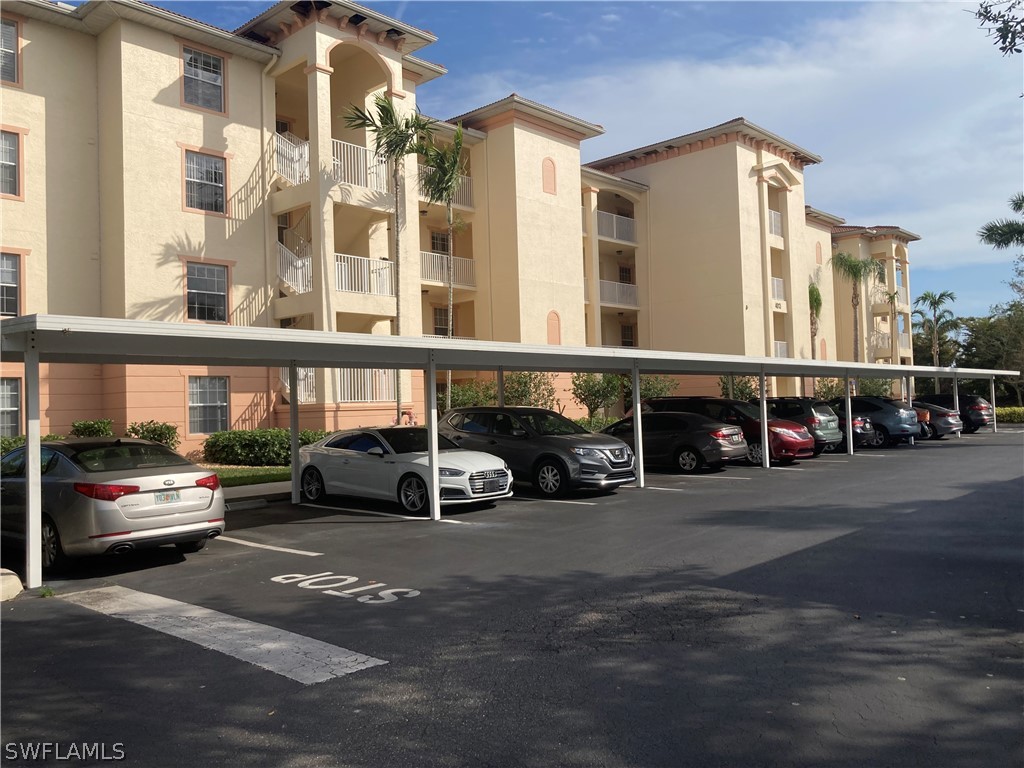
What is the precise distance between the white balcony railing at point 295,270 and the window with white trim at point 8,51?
7.41m

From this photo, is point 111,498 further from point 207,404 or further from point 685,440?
point 207,404

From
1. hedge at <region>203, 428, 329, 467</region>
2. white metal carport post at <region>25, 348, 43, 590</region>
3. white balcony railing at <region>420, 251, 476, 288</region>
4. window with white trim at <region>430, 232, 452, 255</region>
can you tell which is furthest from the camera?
window with white trim at <region>430, 232, 452, 255</region>

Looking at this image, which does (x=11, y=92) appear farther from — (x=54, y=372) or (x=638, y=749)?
(x=638, y=749)

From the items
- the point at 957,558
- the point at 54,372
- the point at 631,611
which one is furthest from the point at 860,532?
the point at 54,372

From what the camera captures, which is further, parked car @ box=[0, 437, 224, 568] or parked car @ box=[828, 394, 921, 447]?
parked car @ box=[828, 394, 921, 447]

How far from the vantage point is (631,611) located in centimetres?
666

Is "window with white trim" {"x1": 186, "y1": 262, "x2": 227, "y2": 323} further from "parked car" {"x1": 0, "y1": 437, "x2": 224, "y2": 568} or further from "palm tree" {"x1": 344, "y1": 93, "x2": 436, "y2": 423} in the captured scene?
"parked car" {"x1": 0, "y1": 437, "x2": 224, "y2": 568}

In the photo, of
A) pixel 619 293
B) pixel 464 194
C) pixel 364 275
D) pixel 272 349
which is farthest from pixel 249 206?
pixel 619 293

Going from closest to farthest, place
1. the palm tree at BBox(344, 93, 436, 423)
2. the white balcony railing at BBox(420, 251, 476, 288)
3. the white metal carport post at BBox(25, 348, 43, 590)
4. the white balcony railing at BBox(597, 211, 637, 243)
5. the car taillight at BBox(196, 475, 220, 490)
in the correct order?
1. the white metal carport post at BBox(25, 348, 43, 590)
2. the car taillight at BBox(196, 475, 220, 490)
3. the palm tree at BBox(344, 93, 436, 423)
4. the white balcony railing at BBox(420, 251, 476, 288)
5. the white balcony railing at BBox(597, 211, 637, 243)

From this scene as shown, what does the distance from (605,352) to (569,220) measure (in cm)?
1766

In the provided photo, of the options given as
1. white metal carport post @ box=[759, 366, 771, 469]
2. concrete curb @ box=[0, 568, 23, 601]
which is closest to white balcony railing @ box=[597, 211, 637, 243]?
white metal carport post @ box=[759, 366, 771, 469]

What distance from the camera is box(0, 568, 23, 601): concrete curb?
773cm

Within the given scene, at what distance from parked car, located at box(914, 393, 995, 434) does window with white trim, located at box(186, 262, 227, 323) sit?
89.7 ft

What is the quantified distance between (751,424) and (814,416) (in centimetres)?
250
